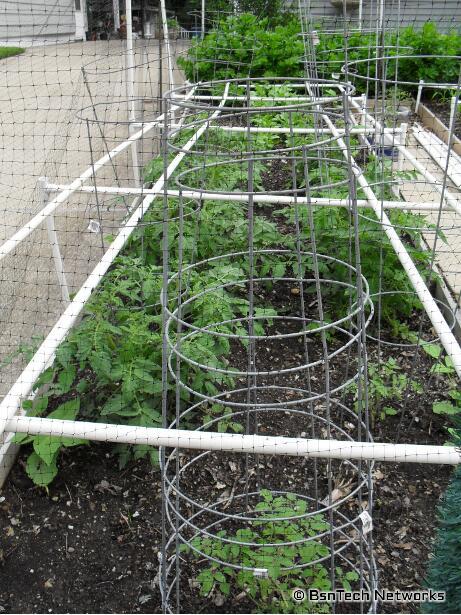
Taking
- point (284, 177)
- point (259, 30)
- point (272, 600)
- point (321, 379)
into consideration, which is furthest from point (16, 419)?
point (259, 30)

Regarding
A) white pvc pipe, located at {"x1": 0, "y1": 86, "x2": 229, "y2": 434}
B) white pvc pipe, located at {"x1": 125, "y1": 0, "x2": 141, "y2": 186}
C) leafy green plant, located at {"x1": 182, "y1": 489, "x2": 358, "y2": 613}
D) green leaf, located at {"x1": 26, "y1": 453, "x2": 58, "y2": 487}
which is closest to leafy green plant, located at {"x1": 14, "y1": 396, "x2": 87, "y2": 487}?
green leaf, located at {"x1": 26, "y1": 453, "x2": 58, "y2": 487}

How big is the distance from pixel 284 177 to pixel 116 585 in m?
4.45

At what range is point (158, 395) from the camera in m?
2.68

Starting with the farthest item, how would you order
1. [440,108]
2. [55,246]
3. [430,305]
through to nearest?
[440,108]
[55,246]
[430,305]

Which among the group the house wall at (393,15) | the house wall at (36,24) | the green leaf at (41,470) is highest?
the house wall at (393,15)

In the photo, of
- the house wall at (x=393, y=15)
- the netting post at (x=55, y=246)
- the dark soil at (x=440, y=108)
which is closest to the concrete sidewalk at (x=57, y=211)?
the netting post at (x=55, y=246)

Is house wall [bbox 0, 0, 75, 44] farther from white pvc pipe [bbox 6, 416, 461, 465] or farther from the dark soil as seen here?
the dark soil

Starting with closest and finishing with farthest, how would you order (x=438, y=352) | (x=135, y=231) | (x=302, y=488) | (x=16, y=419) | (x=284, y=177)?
(x=16, y=419) → (x=302, y=488) → (x=438, y=352) → (x=135, y=231) → (x=284, y=177)

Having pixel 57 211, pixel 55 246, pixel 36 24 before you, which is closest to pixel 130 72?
pixel 36 24

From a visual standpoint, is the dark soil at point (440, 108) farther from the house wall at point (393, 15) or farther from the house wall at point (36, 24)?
the house wall at point (36, 24)

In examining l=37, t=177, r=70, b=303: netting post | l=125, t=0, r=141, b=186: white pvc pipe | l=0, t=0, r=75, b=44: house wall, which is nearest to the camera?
l=37, t=177, r=70, b=303: netting post

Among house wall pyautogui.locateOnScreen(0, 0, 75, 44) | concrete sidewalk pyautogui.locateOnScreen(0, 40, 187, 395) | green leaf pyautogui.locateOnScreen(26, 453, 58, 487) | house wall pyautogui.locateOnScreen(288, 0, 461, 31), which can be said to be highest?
house wall pyautogui.locateOnScreen(288, 0, 461, 31)

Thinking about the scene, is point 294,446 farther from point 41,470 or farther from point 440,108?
point 440,108

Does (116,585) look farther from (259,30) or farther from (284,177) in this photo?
(259,30)
